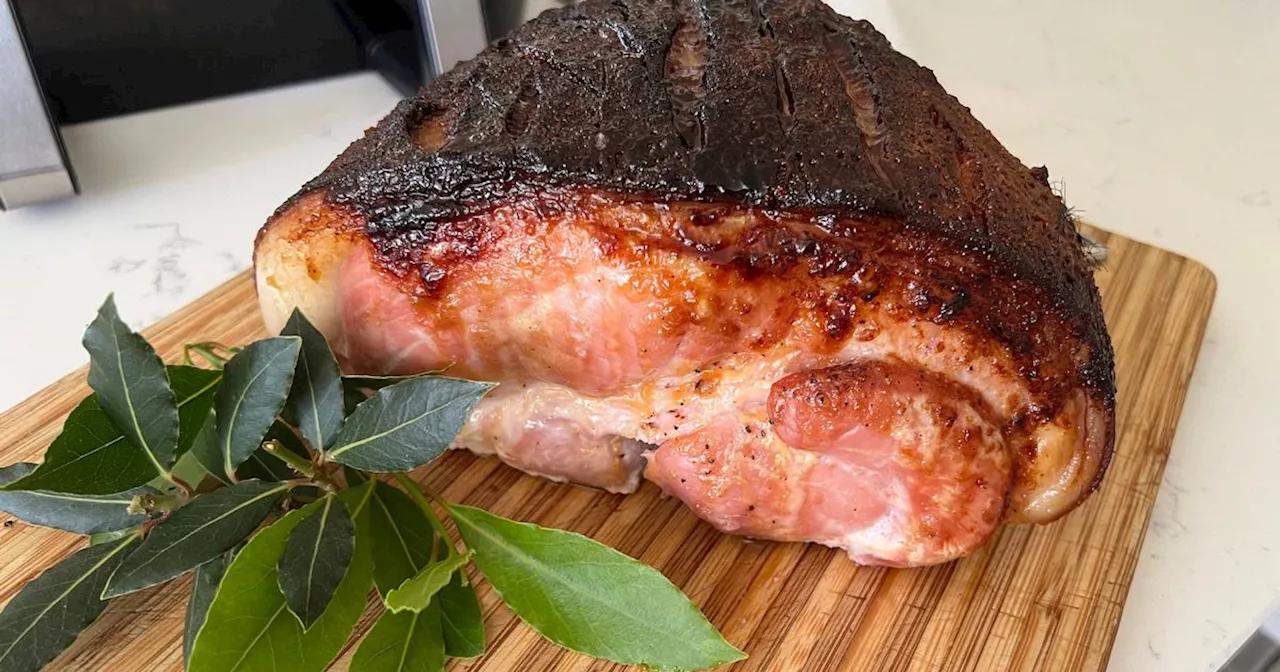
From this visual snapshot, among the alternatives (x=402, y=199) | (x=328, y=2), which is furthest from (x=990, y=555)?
(x=328, y=2)

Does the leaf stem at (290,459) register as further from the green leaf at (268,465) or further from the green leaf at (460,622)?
Answer: the green leaf at (460,622)

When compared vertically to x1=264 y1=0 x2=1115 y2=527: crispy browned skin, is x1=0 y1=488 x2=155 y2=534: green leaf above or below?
below

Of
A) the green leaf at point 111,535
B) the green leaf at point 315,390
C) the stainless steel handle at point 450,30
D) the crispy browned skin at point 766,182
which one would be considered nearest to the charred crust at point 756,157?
the crispy browned skin at point 766,182

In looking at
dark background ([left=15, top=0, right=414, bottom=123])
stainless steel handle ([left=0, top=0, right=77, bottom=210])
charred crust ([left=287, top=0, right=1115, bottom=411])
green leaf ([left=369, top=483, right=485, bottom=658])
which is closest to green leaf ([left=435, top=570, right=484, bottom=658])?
green leaf ([left=369, top=483, right=485, bottom=658])

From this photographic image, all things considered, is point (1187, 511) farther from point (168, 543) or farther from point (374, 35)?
point (374, 35)

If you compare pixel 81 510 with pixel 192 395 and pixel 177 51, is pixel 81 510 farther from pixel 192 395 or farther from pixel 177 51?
pixel 177 51

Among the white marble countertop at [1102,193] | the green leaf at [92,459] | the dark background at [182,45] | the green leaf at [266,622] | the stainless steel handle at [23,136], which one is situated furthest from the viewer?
the dark background at [182,45]

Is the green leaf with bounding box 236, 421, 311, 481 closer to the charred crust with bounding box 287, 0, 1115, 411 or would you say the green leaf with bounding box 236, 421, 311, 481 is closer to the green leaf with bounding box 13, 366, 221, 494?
the green leaf with bounding box 13, 366, 221, 494

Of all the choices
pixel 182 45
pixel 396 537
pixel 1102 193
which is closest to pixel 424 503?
pixel 396 537
